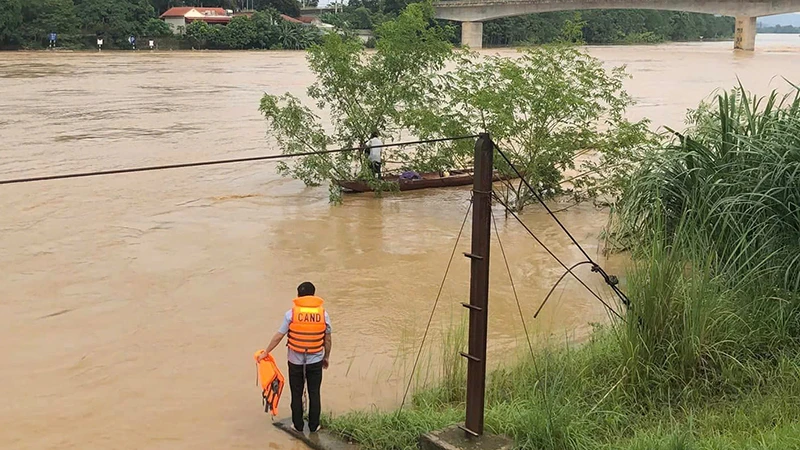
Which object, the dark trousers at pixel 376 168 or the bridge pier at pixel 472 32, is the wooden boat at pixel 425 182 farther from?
the bridge pier at pixel 472 32

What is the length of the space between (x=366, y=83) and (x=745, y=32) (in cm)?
5002

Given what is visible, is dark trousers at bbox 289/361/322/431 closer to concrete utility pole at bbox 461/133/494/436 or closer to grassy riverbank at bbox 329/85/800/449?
grassy riverbank at bbox 329/85/800/449

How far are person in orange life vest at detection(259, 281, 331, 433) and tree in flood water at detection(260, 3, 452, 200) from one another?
1017 centimetres

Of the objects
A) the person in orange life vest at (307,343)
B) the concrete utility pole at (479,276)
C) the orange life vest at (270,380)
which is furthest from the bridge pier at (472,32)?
the concrete utility pole at (479,276)

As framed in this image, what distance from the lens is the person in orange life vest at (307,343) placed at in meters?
5.77

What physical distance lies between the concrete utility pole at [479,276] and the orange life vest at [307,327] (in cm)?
118

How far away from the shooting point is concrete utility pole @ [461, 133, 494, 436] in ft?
16.1

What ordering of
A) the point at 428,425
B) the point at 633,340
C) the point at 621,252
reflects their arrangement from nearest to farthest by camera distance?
the point at 428,425, the point at 633,340, the point at 621,252

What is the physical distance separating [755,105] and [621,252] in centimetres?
328

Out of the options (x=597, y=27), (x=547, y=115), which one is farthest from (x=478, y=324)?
(x=597, y=27)

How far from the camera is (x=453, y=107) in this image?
15.7 meters

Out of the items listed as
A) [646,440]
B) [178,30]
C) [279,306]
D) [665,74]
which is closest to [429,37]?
[279,306]

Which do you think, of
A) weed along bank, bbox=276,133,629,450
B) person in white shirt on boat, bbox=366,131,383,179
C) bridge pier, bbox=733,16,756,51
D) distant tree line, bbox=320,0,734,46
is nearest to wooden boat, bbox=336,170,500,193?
person in white shirt on boat, bbox=366,131,383,179

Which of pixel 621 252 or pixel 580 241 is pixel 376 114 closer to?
pixel 580 241
